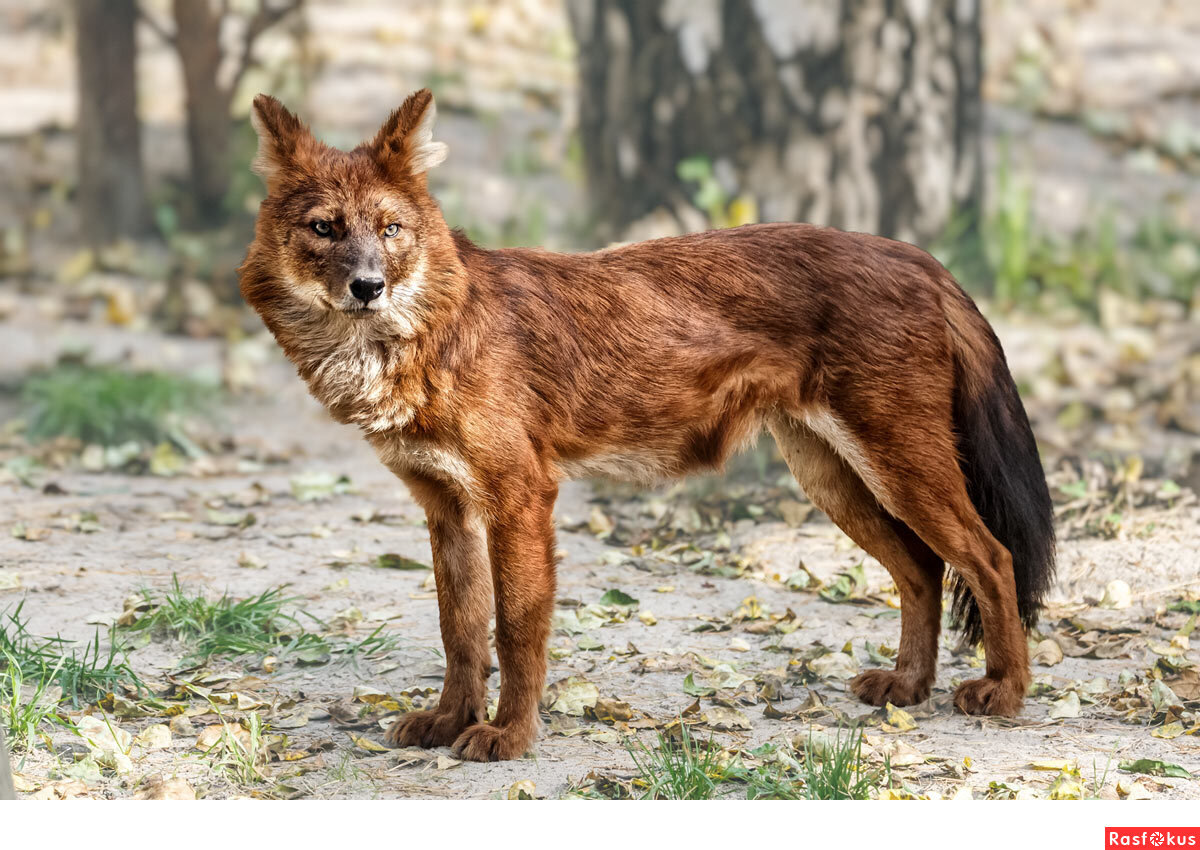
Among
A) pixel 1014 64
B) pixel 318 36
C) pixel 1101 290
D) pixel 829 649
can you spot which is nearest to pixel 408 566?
pixel 829 649

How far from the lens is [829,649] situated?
214 inches

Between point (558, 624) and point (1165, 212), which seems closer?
point (558, 624)

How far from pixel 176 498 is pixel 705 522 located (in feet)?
9.00

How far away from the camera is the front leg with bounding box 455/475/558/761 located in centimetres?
441

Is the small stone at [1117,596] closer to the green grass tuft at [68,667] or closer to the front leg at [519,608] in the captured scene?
the front leg at [519,608]

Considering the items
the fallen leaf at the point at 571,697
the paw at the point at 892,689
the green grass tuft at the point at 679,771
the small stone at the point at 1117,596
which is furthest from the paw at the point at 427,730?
the small stone at the point at 1117,596

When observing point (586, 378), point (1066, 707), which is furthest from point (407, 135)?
point (1066, 707)

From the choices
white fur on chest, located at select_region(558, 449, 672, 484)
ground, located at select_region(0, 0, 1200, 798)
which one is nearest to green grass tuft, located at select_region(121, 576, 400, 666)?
ground, located at select_region(0, 0, 1200, 798)

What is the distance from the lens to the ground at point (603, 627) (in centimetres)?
437

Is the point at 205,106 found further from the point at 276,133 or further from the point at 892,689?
the point at 892,689

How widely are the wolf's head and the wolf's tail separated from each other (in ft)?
6.18

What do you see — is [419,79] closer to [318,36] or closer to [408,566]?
[318,36]

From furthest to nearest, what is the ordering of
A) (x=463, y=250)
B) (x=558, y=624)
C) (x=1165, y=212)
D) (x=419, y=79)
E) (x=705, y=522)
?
(x=419, y=79), (x=1165, y=212), (x=705, y=522), (x=558, y=624), (x=463, y=250)
